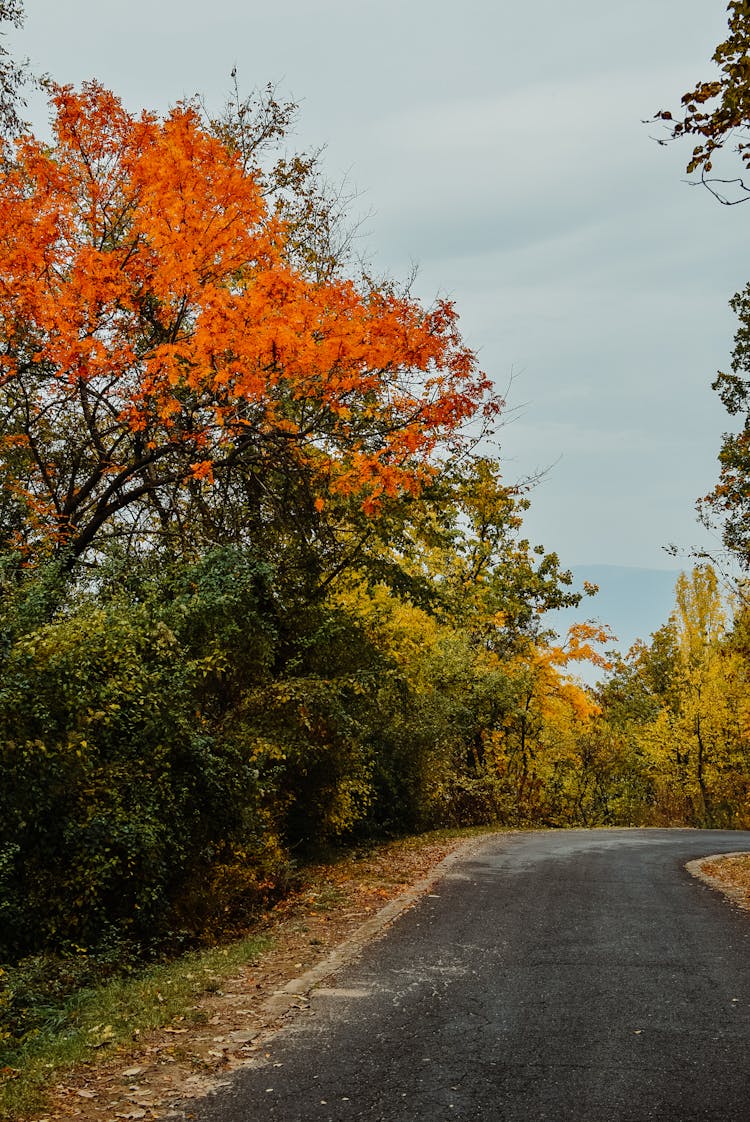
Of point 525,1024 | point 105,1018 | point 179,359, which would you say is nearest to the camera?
point 525,1024

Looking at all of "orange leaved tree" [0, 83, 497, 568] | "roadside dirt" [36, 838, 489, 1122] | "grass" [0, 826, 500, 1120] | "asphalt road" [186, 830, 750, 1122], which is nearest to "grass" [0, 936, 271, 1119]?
"grass" [0, 826, 500, 1120]

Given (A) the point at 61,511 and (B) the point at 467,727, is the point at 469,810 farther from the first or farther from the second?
(A) the point at 61,511

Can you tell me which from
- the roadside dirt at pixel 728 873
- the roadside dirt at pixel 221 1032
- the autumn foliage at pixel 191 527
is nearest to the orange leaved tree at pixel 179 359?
the autumn foliage at pixel 191 527

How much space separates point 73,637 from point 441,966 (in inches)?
158

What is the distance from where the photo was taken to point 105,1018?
614cm

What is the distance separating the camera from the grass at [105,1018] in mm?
5047

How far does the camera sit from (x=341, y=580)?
15344 millimetres

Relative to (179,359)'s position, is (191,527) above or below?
below

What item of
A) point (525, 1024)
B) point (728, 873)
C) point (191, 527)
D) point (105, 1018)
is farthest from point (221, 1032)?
point (728, 873)

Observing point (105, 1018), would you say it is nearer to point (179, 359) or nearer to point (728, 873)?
point (179, 359)

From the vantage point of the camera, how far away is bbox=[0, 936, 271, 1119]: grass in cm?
505

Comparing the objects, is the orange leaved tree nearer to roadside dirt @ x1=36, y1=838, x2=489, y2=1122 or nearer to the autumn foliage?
→ the autumn foliage

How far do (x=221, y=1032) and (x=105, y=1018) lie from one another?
2.92ft

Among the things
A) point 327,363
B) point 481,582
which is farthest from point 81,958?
point 481,582
